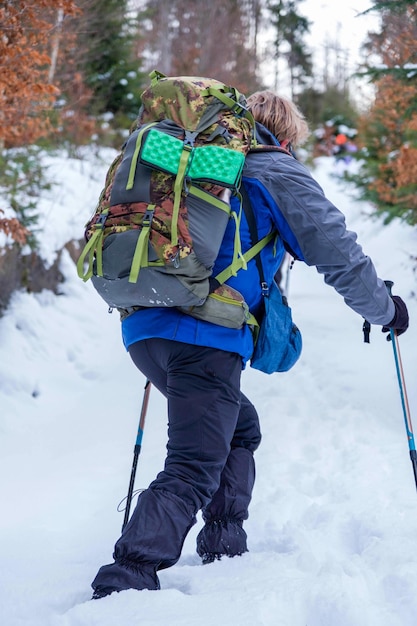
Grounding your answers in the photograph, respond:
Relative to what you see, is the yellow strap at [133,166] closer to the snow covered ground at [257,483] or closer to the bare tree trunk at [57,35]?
the snow covered ground at [257,483]

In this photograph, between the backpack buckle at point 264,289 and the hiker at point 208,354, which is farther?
the backpack buckle at point 264,289

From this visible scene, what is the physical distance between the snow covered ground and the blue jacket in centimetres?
92

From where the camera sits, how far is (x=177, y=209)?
2.30m

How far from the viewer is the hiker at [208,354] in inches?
91.7

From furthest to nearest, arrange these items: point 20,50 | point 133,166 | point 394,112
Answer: point 394,112 < point 20,50 < point 133,166

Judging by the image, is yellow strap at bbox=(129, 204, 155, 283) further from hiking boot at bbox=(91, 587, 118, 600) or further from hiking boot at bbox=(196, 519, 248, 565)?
hiking boot at bbox=(196, 519, 248, 565)

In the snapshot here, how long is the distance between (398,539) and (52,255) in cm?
643

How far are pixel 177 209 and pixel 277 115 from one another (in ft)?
2.66

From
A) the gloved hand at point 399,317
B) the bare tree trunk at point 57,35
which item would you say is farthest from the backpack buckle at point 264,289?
the bare tree trunk at point 57,35

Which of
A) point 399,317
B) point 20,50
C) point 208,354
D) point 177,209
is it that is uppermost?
point 20,50

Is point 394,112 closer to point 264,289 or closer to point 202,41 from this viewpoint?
point 264,289

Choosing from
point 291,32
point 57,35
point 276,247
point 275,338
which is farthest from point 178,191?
point 291,32

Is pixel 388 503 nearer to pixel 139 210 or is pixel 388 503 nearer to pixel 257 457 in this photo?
pixel 257 457

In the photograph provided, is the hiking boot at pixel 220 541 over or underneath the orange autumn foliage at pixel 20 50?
underneath
